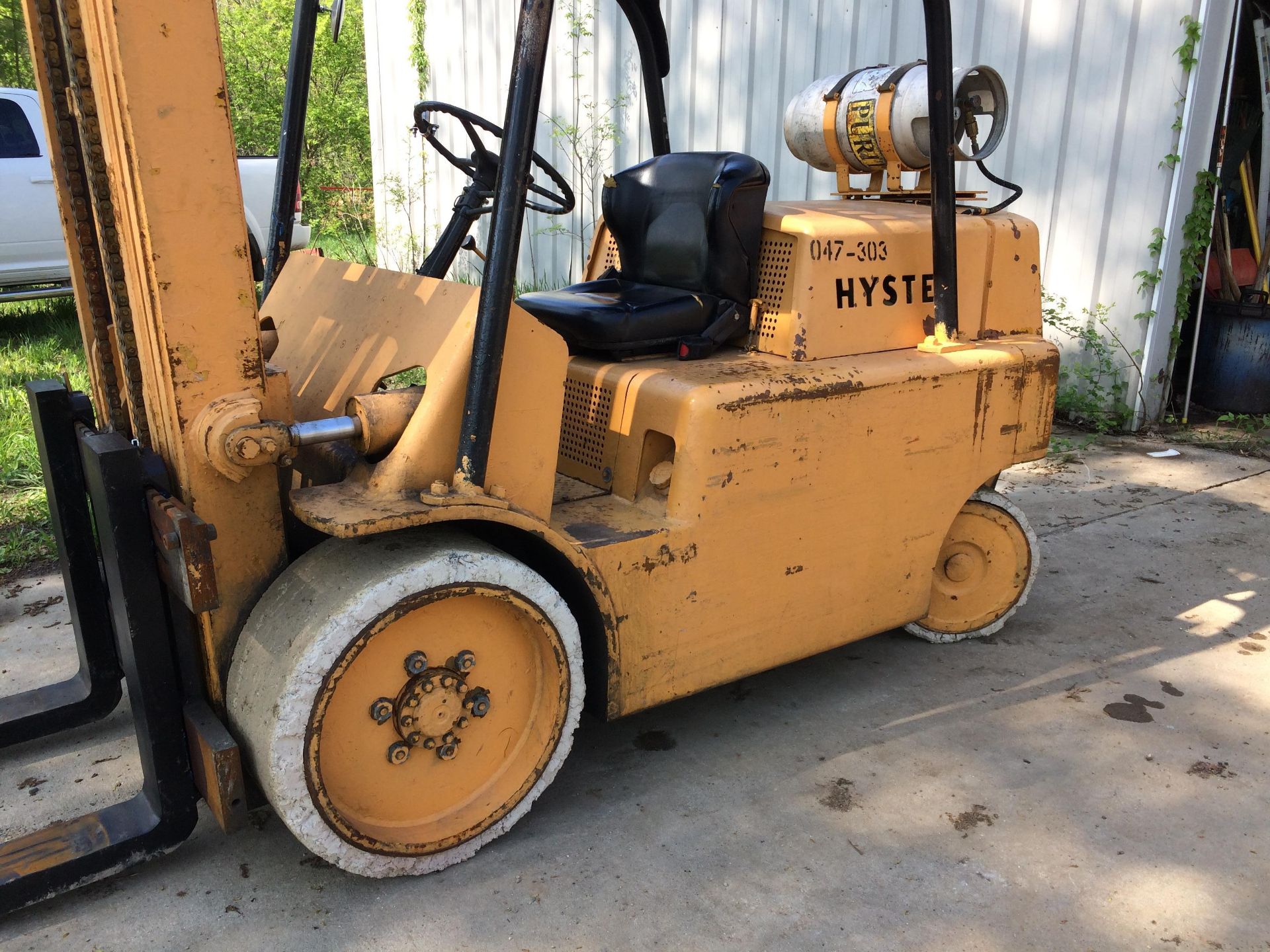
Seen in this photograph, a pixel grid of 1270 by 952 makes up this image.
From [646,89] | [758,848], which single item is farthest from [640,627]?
[646,89]

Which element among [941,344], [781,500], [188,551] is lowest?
[781,500]

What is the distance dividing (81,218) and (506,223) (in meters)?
1.13

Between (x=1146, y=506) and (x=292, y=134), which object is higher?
(x=292, y=134)

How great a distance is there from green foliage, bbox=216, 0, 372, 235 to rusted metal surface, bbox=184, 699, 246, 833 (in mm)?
16292

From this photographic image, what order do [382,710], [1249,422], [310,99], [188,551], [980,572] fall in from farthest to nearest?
1. [310,99]
2. [1249,422]
3. [980,572]
4. [382,710]
5. [188,551]

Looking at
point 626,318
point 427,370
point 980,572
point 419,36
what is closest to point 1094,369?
point 980,572

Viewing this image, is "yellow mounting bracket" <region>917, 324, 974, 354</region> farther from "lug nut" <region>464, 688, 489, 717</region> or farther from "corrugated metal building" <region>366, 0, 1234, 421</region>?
"corrugated metal building" <region>366, 0, 1234, 421</region>

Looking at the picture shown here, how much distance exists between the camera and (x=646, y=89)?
400 cm

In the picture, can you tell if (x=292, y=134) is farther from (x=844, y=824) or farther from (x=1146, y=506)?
(x=1146, y=506)

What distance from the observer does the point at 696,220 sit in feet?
11.0

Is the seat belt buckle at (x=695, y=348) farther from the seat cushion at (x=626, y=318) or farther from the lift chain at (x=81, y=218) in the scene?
the lift chain at (x=81, y=218)

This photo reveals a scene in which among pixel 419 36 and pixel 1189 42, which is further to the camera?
pixel 419 36

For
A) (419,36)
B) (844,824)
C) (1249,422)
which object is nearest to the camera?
(844,824)

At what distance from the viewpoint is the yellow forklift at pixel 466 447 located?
7.58ft
